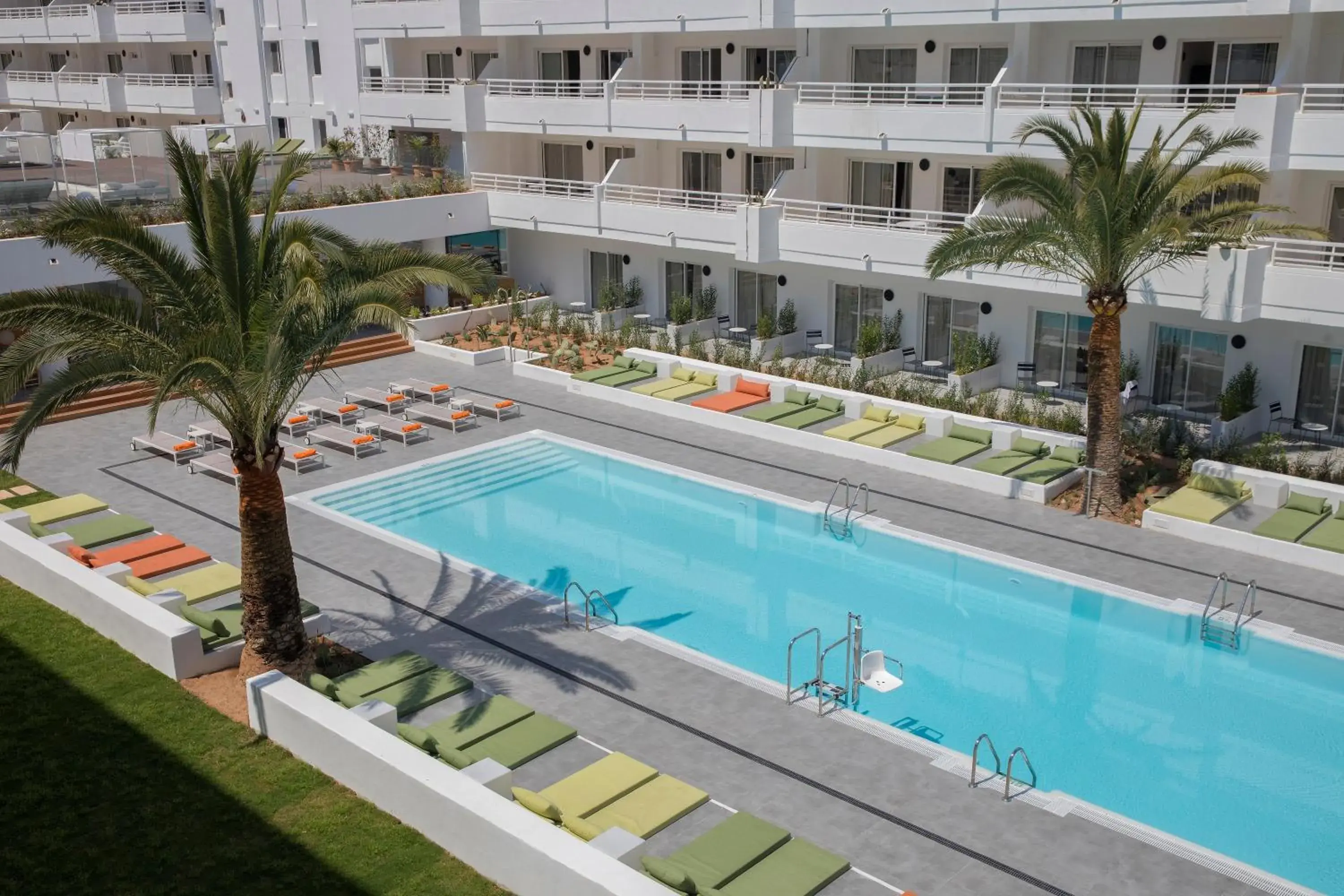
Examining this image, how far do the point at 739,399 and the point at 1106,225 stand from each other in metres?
9.51

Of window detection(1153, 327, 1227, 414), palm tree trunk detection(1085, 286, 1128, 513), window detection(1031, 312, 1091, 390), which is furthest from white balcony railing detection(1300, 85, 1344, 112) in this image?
window detection(1031, 312, 1091, 390)

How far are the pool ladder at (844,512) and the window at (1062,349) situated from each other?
745 centimetres

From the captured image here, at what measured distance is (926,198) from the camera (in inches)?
1139

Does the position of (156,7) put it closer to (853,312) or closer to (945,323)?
(853,312)

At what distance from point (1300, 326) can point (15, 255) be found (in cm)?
2626

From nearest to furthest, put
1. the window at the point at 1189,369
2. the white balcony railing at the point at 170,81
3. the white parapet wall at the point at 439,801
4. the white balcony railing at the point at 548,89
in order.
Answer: the white parapet wall at the point at 439,801 → the window at the point at 1189,369 → the white balcony railing at the point at 548,89 → the white balcony railing at the point at 170,81

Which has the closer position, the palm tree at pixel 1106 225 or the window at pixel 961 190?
the palm tree at pixel 1106 225

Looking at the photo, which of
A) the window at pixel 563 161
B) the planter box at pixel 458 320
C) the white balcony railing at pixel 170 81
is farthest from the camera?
the white balcony railing at pixel 170 81

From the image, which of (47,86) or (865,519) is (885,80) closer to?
(865,519)

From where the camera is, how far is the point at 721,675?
1609 centimetres

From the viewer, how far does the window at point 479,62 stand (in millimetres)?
38094

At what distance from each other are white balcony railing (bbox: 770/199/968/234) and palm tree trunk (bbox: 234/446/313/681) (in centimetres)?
1569


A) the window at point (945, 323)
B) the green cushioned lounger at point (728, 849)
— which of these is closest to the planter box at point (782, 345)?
the window at point (945, 323)

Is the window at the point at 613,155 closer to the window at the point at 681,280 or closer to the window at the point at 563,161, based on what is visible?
the window at the point at 563,161
